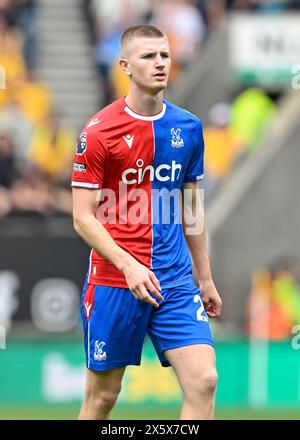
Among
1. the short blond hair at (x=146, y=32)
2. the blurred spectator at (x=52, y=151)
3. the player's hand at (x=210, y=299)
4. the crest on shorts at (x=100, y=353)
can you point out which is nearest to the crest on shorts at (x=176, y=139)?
the short blond hair at (x=146, y=32)

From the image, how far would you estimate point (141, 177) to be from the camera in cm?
745

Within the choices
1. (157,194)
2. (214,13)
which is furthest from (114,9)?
(157,194)

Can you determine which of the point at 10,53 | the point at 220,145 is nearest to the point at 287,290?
the point at 220,145

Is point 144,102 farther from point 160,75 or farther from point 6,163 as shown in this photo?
point 6,163

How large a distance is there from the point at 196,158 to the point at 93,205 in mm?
690

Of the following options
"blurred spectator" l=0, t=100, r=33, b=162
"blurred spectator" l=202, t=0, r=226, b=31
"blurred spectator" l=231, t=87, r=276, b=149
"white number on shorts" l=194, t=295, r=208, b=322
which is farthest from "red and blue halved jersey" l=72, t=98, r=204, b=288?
"blurred spectator" l=202, t=0, r=226, b=31

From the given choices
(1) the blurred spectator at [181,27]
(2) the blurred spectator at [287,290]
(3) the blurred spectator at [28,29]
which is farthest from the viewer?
(1) the blurred spectator at [181,27]

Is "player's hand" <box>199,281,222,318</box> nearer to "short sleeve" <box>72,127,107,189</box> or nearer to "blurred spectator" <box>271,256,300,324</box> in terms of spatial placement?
"short sleeve" <box>72,127,107,189</box>

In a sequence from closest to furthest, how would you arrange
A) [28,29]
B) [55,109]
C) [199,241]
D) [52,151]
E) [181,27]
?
1. [199,241]
2. [52,151]
3. [55,109]
4. [28,29]
5. [181,27]

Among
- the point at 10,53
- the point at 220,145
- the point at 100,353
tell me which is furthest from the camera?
the point at 10,53

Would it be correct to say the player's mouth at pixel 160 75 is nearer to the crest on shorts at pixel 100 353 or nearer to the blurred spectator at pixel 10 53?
the crest on shorts at pixel 100 353

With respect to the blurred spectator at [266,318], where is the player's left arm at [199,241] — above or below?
below

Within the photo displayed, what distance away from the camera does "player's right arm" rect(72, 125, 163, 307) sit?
7227 millimetres

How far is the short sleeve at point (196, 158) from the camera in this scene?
7578 millimetres
